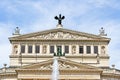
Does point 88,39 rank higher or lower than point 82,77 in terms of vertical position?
higher

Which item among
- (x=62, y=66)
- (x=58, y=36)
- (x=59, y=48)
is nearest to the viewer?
→ (x=62, y=66)

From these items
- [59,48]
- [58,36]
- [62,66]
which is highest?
[58,36]

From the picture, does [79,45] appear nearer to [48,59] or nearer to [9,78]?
[48,59]

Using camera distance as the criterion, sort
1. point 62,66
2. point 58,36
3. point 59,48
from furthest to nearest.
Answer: point 58,36
point 59,48
point 62,66

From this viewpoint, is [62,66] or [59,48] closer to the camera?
[62,66]

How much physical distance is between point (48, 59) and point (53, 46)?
3.83 metres

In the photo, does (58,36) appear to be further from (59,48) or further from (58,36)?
(59,48)

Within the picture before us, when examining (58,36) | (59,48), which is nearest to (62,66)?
(59,48)

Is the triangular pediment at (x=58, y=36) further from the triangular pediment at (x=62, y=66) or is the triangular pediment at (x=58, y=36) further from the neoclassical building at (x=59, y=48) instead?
the triangular pediment at (x=62, y=66)

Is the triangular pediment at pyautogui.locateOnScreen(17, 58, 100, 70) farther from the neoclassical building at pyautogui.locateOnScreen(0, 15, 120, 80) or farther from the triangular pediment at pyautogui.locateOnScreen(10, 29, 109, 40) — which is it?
the triangular pediment at pyautogui.locateOnScreen(10, 29, 109, 40)

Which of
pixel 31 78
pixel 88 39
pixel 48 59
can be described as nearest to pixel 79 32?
pixel 88 39

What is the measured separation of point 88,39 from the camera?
284 feet

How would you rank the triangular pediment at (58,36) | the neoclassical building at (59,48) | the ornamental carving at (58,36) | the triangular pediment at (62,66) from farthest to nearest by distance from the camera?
the ornamental carving at (58,36), the triangular pediment at (58,36), the neoclassical building at (59,48), the triangular pediment at (62,66)

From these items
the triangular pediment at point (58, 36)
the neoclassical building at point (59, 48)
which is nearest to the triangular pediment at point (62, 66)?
the neoclassical building at point (59, 48)
